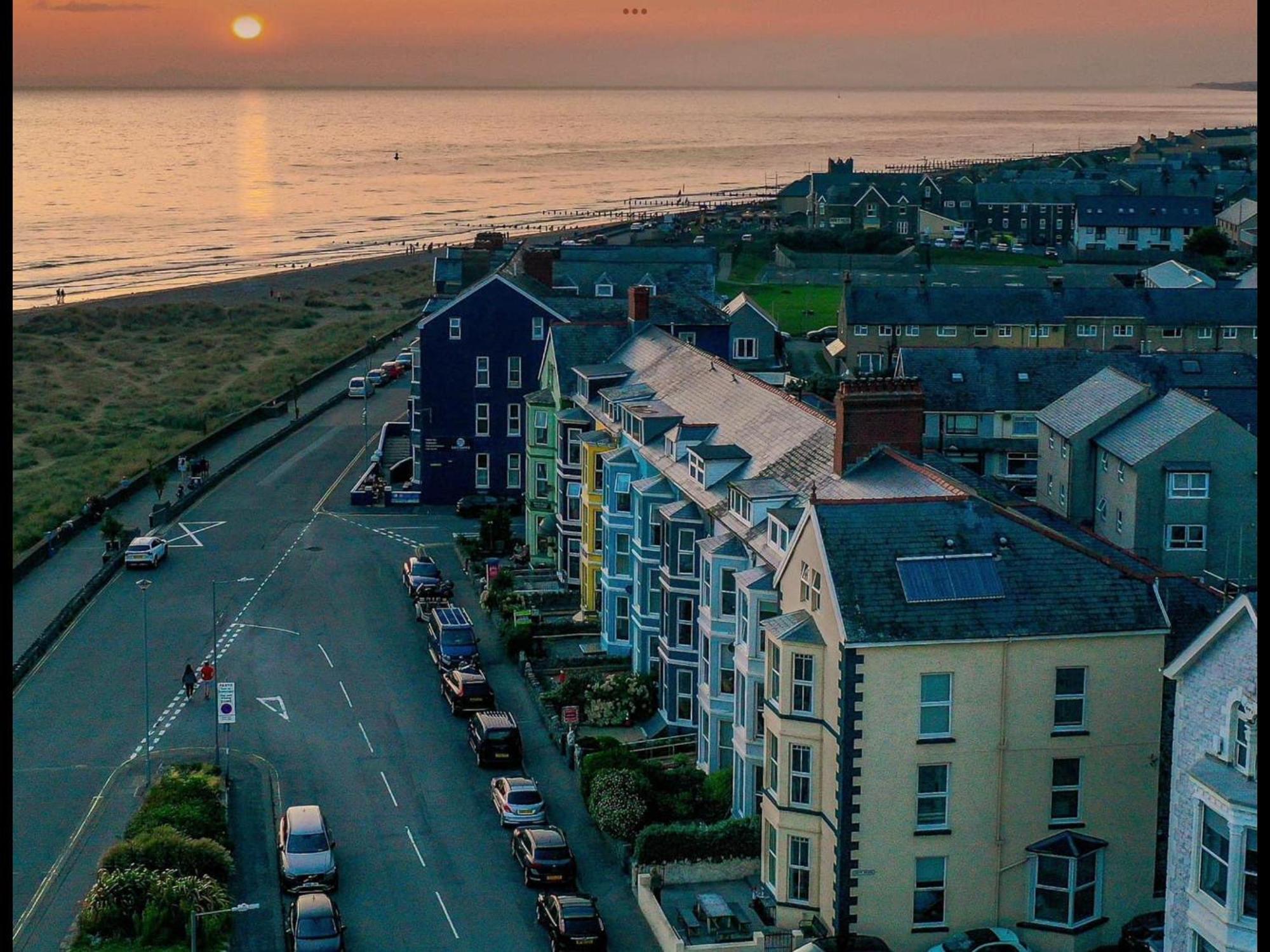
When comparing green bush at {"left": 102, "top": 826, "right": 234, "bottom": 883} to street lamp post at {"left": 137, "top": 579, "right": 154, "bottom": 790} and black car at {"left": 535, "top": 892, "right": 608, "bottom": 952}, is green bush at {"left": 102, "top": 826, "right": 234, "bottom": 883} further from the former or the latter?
black car at {"left": 535, "top": 892, "right": 608, "bottom": 952}

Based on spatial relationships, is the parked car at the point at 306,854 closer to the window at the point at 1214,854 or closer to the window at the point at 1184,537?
the window at the point at 1214,854

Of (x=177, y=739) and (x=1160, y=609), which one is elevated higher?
(x=1160, y=609)

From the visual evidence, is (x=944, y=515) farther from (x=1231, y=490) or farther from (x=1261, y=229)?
(x=1261, y=229)

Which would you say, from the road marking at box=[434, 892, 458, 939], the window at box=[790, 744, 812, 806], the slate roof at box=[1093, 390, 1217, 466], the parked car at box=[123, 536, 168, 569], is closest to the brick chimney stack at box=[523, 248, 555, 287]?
the parked car at box=[123, 536, 168, 569]

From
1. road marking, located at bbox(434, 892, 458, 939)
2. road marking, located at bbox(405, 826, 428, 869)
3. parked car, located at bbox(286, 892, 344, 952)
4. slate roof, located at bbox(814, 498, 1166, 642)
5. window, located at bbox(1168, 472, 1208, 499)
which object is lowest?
road marking, located at bbox(434, 892, 458, 939)

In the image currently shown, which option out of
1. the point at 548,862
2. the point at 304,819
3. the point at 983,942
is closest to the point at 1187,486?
the point at 983,942

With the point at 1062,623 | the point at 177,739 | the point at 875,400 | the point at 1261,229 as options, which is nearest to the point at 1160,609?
the point at 1062,623
